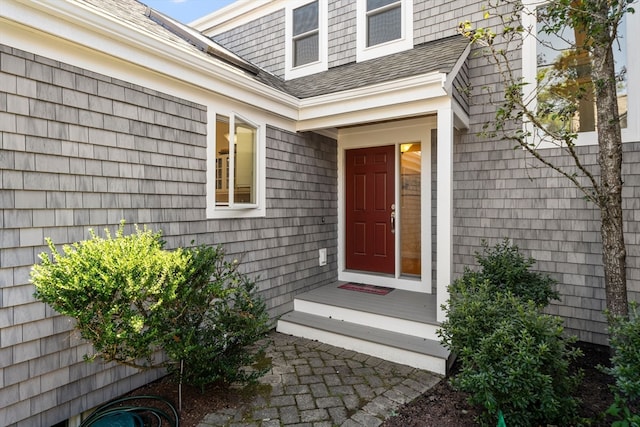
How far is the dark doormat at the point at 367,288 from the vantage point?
192 inches

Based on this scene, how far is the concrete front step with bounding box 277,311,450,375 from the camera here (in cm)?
340

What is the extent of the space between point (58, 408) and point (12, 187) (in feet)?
5.19

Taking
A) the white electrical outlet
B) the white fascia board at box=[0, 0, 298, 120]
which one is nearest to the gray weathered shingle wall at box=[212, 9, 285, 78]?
the white fascia board at box=[0, 0, 298, 120]

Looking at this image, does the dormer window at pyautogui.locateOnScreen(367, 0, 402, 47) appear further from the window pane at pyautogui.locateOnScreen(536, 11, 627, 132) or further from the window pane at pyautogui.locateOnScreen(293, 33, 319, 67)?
the window pane at pyautogui.locateOnScreen(536, 11, 627, 132)

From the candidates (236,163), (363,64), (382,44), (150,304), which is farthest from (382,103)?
(150,304)

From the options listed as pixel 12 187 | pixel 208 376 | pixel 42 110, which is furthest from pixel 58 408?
pixel 42 110

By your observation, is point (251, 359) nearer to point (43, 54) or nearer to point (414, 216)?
point (43, 54)

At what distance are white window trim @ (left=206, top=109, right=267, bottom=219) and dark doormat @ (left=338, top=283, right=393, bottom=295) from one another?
5.65ft

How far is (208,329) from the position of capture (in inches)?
110

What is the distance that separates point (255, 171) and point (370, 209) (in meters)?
2.00

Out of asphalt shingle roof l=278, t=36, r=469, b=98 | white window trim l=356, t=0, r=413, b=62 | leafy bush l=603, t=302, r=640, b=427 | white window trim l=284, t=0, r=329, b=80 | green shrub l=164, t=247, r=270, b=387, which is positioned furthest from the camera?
white window trim l=284, t=0, r=329, b=80

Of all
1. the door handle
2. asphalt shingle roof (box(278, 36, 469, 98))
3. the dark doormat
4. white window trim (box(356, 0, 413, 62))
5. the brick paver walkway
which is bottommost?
the brick paver walkway

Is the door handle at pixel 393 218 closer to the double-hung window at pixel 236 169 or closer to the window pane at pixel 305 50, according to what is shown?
the double-hung window at pixel 236 169

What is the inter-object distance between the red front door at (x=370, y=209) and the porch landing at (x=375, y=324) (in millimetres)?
677
